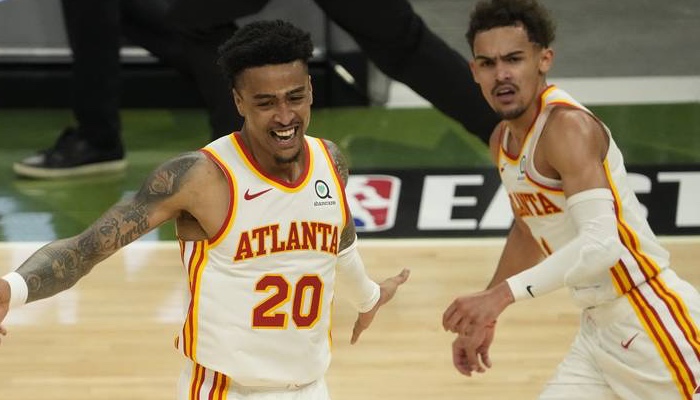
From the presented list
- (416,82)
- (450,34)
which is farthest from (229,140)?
(450,34)

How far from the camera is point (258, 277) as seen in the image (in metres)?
3.46

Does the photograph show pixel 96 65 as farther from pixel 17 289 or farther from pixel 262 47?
pixel 17 289

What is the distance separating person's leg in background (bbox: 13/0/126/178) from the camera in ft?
24.1

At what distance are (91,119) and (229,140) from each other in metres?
4.11

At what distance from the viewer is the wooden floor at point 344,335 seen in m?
5.08

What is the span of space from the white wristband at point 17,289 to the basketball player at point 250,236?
0.13 feet

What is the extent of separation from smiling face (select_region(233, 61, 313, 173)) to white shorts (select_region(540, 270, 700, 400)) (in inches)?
43.3

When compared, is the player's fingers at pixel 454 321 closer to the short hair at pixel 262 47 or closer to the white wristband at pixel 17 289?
the short hair at pixel 262 47

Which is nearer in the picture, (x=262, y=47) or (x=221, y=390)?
(x=262, y=47)

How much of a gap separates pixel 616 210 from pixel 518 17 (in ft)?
2.07

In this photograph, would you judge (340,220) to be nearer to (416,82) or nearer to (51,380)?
(51,380)

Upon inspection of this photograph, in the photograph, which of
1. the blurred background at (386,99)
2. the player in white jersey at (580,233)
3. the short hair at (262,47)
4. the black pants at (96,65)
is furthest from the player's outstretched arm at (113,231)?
the blurred background at (386,99)

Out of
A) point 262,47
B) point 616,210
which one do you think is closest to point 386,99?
point 616,210

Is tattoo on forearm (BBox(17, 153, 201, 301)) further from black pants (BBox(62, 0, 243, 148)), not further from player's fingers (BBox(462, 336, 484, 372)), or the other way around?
black pants (BBox(62, 0, 243, 148))
